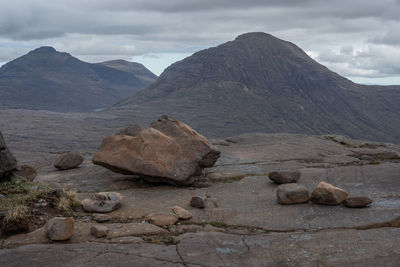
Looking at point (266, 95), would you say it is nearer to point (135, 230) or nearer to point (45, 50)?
point (135, 230)

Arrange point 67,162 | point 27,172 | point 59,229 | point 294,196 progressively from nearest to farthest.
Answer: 1. point 59,229
2. point 294,196
3. point 27,172
4. point 67,162

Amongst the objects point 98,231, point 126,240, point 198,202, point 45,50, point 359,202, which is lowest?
point 126,240

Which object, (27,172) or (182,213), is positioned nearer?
(182,213)

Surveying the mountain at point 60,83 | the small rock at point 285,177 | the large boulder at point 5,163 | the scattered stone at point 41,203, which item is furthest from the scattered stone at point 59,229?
the mountain at point 60,83

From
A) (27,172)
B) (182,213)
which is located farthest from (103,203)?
(27,172)

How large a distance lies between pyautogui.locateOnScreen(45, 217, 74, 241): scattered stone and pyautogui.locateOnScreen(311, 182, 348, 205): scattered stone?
4.18 meters

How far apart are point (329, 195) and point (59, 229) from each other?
14.6ft

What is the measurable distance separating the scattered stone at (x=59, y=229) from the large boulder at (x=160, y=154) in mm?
3182

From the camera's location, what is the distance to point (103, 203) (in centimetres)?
758

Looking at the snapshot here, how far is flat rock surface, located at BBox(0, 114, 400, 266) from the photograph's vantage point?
5.36m

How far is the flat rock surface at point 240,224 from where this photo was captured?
5.36m

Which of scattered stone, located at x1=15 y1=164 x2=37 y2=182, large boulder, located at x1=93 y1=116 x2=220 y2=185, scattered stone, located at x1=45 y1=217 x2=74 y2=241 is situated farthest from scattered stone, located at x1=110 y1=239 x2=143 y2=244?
scattered stone, located at x1=15 y1=164 x2=37 y2=182

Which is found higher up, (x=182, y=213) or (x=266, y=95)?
(x=266, y=95)

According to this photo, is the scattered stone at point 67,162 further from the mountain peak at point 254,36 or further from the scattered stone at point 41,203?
the mountain peak at point 254,36
